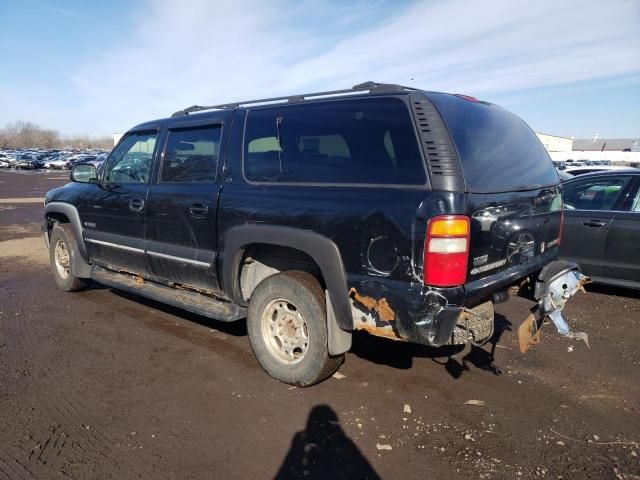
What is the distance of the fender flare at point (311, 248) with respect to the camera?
300cm

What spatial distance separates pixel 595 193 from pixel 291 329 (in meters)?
4.51

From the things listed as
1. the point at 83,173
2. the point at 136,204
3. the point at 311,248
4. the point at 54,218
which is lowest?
the point at 54,218

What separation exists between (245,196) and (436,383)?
6.86ft

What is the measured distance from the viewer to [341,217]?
2.96 m

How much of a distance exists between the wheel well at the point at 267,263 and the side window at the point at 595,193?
4.11 m

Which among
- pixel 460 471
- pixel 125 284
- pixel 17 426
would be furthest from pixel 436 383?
pixel 125 284

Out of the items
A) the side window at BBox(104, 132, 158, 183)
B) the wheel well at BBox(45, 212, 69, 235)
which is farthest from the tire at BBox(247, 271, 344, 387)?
the wheel well at BBox(45, 212, 69, 235)

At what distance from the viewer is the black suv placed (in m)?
2.71

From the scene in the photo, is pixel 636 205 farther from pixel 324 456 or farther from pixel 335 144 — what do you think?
pixel 324 456

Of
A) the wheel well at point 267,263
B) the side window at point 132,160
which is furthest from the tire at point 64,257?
the wheel well at point 267,263

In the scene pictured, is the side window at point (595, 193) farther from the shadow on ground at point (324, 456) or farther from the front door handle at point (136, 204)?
the front door handle at point (136, 204)

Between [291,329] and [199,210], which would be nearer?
[291,329]

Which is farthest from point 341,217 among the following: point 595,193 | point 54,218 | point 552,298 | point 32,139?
point 32,139

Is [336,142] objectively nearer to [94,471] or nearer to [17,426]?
[94,471]
